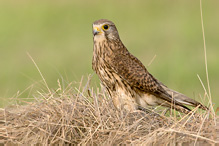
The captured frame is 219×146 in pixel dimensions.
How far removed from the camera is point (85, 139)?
515 centimetres

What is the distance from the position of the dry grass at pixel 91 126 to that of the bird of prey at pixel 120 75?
1.16 meters

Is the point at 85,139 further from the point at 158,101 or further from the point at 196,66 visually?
the point at 196,66

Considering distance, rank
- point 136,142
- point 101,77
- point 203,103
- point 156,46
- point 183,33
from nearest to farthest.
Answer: point 136,142, point 203,103, point 101,77, point 156,46, point 183,33

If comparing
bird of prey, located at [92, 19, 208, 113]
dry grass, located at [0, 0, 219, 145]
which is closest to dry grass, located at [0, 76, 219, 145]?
dry grass, located at [0, 0, 219, 145]

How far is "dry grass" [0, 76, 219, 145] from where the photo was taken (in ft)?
16.5

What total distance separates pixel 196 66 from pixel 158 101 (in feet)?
23.6

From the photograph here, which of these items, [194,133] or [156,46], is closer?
[194,133]

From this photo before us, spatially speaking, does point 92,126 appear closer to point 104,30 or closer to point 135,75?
point 135,75

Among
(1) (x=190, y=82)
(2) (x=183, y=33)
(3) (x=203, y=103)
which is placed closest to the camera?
(3) (x=203, y=103)

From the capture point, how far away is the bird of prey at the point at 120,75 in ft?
22.6

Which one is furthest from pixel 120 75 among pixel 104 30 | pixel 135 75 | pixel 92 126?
pixel 92 126

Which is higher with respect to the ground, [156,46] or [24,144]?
[24,144]

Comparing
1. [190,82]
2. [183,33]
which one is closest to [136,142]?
[190,82]

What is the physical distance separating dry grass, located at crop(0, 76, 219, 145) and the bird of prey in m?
1.16
